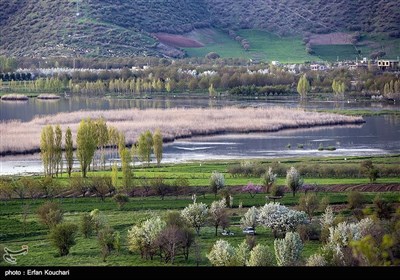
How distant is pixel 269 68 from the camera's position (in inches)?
2192

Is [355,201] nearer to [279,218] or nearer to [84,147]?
[279,218]

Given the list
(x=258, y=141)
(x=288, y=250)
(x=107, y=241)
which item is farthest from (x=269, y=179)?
(x=258, y=141)

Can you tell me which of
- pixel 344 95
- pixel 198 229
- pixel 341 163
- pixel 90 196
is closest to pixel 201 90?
pixel 344 95

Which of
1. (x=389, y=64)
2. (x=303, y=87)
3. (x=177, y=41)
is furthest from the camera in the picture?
(x=177, y=41)

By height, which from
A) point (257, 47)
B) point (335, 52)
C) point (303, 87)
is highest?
point (257, 47)

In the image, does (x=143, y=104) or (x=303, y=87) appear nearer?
(x=143, y=104)

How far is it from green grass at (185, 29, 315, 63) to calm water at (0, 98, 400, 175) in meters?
22.1

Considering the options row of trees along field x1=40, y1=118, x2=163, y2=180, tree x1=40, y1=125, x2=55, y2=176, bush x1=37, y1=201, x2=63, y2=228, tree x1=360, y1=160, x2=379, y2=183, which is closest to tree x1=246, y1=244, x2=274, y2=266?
bush x1=37, y1=201, x2=63, y2=228

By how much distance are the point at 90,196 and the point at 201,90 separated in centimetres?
3083

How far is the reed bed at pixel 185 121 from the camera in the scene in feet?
99.5

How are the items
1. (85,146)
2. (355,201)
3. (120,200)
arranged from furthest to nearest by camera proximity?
(85,146) → (120,200) → (355,201)

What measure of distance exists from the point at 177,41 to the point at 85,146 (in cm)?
4816

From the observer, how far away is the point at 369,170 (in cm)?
2103

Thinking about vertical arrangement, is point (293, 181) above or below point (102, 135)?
below
